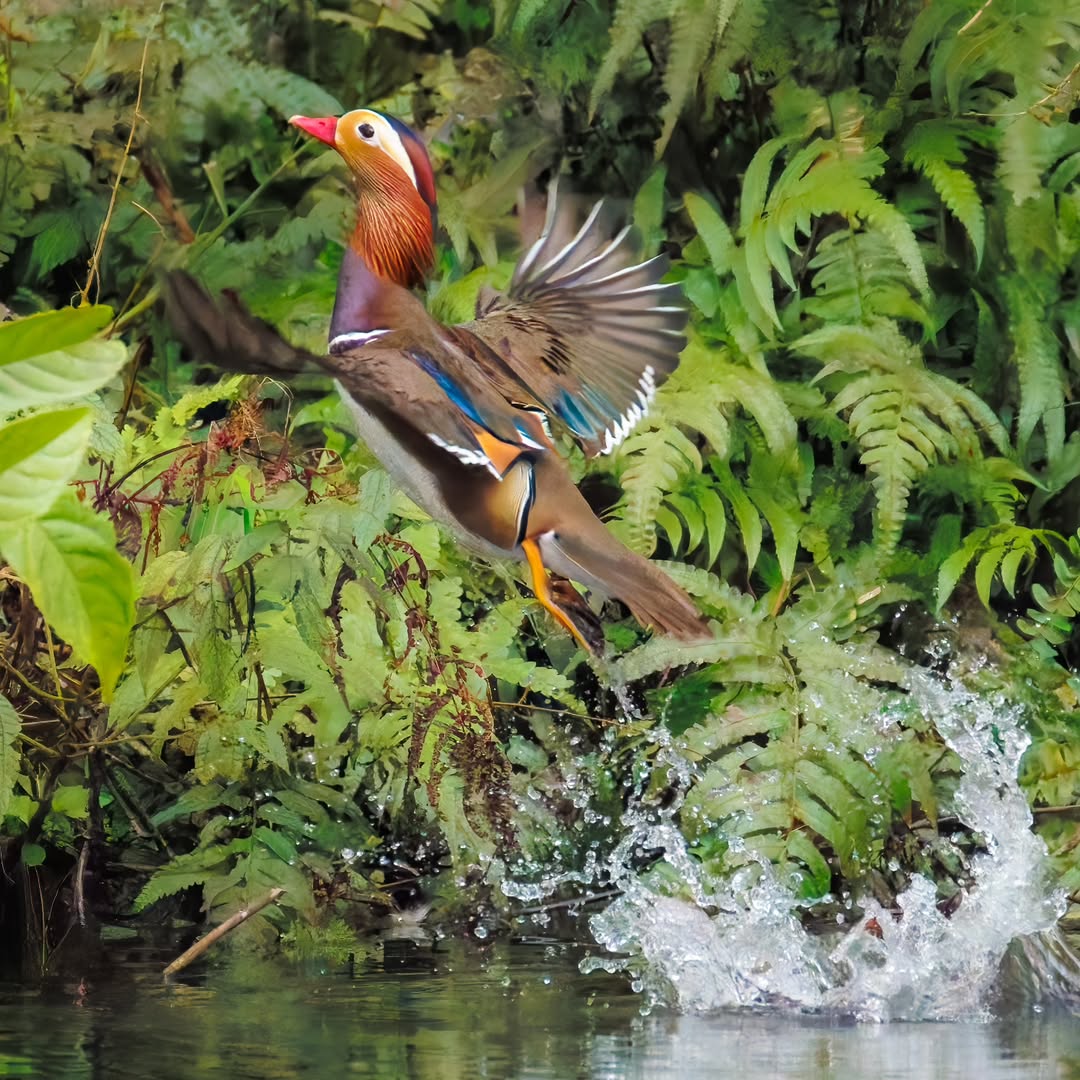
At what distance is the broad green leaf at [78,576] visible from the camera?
0.64ft

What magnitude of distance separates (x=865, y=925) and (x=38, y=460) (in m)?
1.18

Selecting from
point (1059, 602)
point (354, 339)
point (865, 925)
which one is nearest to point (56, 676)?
point (354, 339)

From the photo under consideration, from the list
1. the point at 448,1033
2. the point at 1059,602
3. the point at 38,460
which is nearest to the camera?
the point at 38,460

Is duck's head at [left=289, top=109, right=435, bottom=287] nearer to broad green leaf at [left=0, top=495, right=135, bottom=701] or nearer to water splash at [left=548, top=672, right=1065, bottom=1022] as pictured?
water splash at [left=548, top=672, right=1065, bottom=1022]

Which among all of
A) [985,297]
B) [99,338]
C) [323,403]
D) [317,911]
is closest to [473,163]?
[323,403]

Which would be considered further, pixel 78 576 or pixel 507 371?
pixel 507 371

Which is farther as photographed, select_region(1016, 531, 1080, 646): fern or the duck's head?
select_region(1016, 531, 1080, 646): fern

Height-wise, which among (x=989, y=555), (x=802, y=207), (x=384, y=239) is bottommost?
(x=989, y=555)

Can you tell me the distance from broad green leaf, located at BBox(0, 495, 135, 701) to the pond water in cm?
65

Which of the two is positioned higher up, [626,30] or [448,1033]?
[626,30]

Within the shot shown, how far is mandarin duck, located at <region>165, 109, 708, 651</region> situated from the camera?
1171 mm

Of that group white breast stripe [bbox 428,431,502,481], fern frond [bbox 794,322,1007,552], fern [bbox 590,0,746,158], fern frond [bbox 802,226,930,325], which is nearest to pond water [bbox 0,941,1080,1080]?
white breast stripe [bbox 428,431,502,481]

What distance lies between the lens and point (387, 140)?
4.24 ft

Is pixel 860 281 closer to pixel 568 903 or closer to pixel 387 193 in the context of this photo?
pixel 387 193
